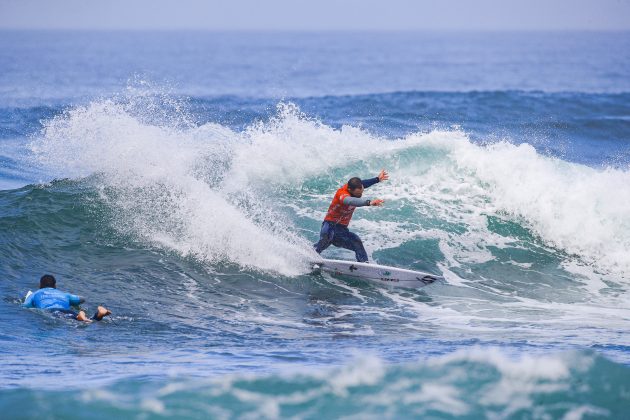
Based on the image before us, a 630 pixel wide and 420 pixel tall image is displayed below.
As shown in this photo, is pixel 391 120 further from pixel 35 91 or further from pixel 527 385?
pixel 527 385

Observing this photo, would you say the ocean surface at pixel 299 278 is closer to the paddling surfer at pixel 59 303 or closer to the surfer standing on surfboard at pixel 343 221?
the paddling surfer at pixel 59 303

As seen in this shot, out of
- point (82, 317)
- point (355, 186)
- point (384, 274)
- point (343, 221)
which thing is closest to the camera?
point (82, 317)

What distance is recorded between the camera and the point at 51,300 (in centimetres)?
1005

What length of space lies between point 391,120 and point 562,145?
18.7 ft

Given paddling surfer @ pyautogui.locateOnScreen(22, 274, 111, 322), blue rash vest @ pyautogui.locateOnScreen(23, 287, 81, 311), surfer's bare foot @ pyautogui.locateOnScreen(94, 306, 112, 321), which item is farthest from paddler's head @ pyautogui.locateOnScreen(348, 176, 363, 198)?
blue rash vest @ pyautogui.locateOnScreen(23, 287, 81, 311)

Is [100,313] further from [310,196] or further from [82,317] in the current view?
[310,196]

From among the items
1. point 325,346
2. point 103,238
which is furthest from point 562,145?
point 325,346

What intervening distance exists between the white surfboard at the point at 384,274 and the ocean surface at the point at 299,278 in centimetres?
18

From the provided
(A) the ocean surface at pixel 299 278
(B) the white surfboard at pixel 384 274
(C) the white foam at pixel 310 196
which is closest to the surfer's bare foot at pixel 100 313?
(A) the ocean surface at pixel 299 278

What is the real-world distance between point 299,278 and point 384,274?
4.27 ft

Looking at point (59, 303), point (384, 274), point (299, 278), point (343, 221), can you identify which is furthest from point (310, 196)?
point (59, 303)

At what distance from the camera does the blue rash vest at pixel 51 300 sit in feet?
33.0

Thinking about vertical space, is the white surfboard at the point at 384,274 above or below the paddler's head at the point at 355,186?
below

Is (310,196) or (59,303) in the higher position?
(310,196)
